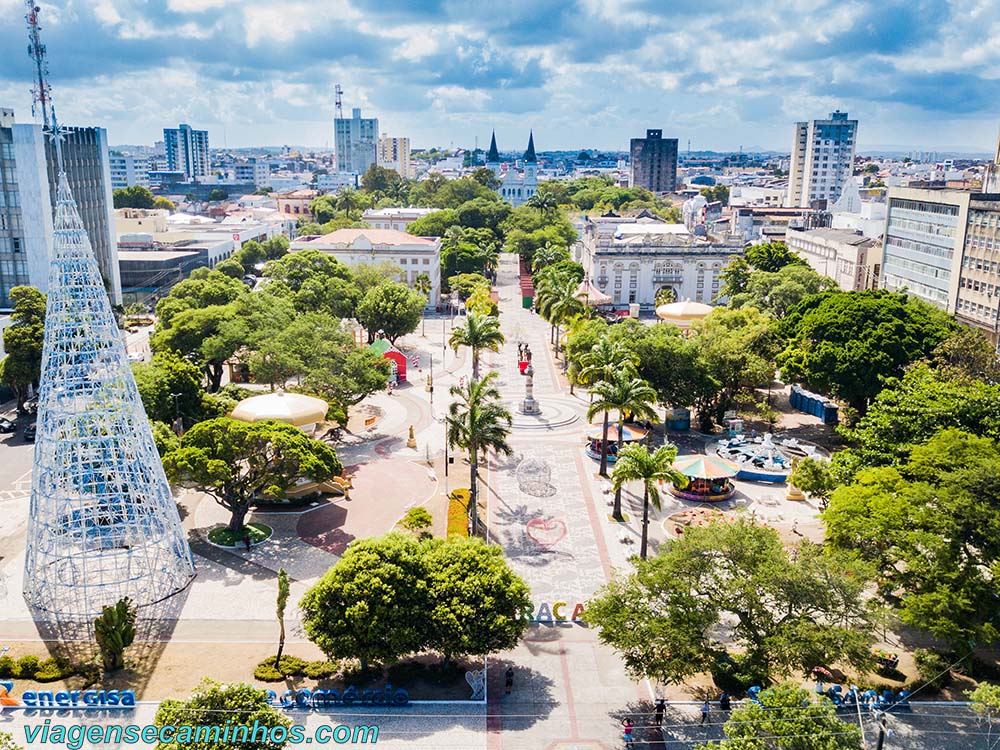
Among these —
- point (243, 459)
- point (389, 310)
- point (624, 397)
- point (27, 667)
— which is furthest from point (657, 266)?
point (27, 667)

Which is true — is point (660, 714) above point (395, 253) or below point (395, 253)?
below

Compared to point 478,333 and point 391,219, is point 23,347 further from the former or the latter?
point 391,219

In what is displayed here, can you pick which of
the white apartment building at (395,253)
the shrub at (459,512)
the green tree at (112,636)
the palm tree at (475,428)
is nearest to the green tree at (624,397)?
the palm tree at (475,428)

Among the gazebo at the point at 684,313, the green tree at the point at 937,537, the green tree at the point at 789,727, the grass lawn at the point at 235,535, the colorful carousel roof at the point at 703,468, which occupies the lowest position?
the grass lawn at the point at 235,535

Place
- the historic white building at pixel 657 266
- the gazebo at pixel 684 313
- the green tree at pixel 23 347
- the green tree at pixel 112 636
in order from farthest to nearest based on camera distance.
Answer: the historic white building at pixel 657 266 → the gazebo at pixel 684 313 → the green tree at pixel 23 347 → the green tree at pixel 112 636

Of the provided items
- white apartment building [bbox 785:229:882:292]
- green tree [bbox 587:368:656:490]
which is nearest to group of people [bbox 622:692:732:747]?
green tree [bbox 587:368:656:490]

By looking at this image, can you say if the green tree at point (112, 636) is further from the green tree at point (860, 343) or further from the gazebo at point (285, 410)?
the green tree at point (860, 343)
